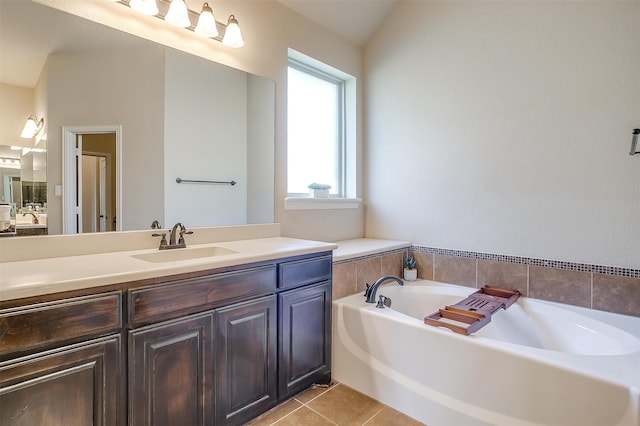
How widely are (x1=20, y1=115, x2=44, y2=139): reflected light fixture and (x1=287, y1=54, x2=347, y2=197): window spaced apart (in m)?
1.50

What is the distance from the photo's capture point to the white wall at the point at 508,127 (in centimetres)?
191

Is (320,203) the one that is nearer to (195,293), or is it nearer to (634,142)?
(195,293)

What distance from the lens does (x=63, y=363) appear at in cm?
107

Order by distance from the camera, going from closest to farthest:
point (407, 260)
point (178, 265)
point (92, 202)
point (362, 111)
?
point (178, 265) < point (92, 202) < point (407, 260) < point (362, 111)

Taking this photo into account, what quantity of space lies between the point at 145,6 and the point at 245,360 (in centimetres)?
183

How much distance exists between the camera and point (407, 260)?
2.74 metres

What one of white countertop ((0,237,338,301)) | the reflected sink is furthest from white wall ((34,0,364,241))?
white countertop ((0,237,338,301))

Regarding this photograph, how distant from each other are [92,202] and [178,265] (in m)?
0.64

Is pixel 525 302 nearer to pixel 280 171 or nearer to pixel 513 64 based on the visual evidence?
pixel 513 64

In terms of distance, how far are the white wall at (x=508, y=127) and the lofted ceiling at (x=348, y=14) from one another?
0.34 ft

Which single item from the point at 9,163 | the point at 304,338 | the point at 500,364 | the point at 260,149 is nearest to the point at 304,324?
the point at 304,338

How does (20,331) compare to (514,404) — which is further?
(514,404)

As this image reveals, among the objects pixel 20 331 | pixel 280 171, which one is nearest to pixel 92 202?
pixel 20 331

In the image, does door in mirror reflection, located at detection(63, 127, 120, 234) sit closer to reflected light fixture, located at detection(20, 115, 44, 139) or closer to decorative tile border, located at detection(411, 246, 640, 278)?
reflected light fixture, located at detection(20, 115, 44, 139)
